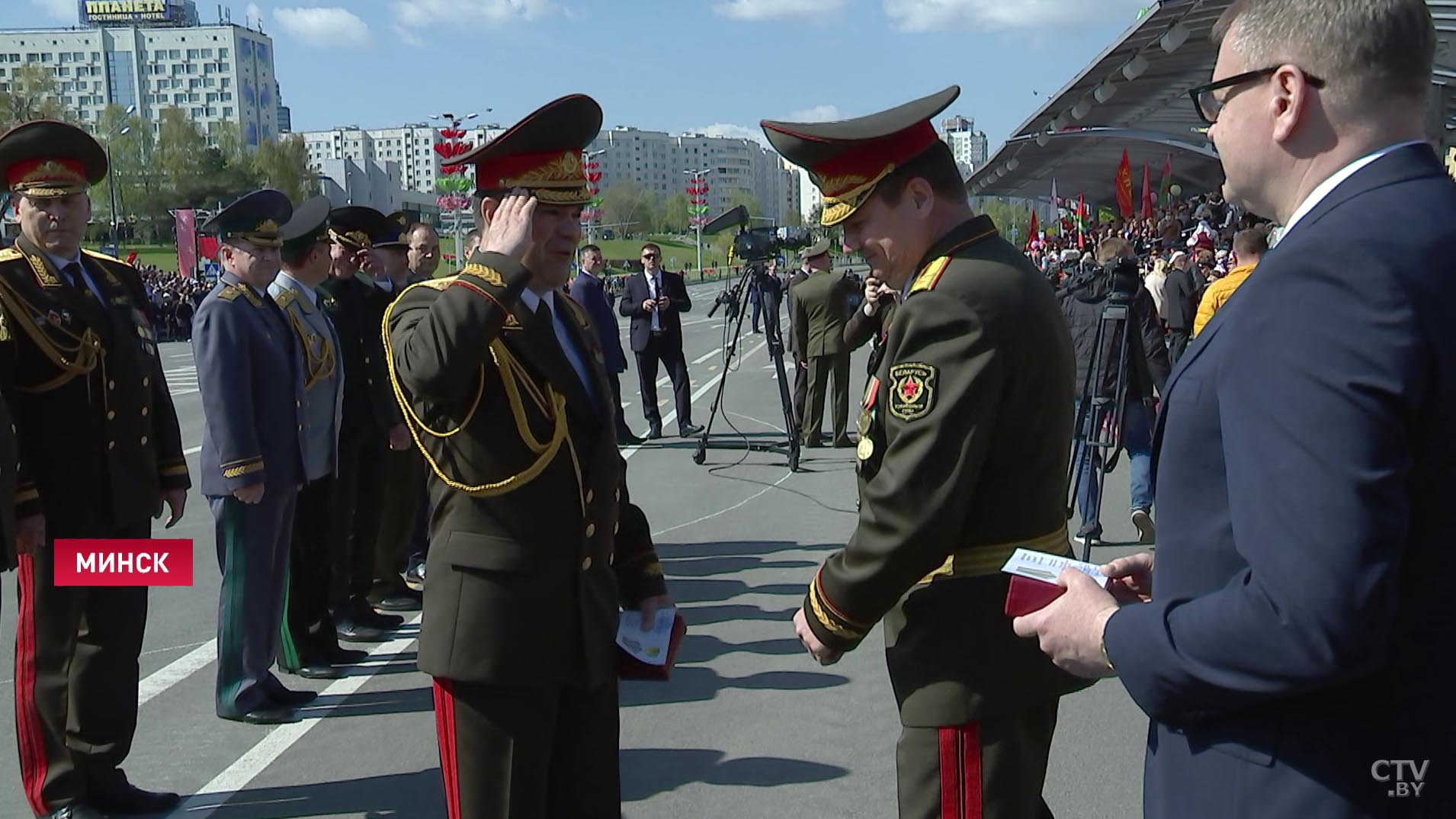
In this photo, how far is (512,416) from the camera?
2840mm

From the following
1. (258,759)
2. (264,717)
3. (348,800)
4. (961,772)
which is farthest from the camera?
(264,717)

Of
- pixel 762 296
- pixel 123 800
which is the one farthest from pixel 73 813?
pixel 762 296

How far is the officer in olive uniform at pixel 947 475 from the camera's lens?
2.39 m

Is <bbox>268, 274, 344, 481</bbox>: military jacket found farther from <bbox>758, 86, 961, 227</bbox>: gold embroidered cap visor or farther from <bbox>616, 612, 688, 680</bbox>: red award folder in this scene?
<bbox>758, 86, 961, 227</bbox>: gold embroidered cap visor

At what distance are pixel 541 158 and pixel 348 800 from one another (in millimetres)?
2615

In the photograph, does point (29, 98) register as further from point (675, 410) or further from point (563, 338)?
point (563, 338)

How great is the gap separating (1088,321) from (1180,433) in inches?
274

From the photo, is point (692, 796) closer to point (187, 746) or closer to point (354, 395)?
point (187, 746)

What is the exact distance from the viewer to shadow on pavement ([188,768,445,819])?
425cm

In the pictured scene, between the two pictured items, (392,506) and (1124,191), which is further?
(1124,191)

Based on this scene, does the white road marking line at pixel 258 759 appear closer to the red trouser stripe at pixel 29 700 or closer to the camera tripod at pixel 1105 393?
the red trouser stripe at pixel 29 700

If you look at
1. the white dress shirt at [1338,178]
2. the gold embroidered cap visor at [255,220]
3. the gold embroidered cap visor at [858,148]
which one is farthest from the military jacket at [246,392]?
the white dress shirt at [1338,178]

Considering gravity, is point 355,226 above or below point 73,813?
above

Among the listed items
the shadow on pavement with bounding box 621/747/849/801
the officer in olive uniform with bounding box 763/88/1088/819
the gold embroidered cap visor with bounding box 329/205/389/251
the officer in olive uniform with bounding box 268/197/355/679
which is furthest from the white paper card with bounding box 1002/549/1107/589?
the gold embroidered cap visor with bounding box 329/205/389/251
